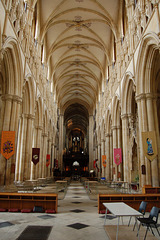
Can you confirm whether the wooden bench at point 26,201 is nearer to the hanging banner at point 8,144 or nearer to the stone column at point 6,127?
the hanging banner at point 8,144

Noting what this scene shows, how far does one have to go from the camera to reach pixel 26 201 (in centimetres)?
713

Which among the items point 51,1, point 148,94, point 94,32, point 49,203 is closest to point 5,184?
point 49,203

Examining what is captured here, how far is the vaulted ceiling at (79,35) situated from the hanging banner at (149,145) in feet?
38.7

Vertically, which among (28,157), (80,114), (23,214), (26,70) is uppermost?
(80,114)

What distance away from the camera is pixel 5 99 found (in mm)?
11320

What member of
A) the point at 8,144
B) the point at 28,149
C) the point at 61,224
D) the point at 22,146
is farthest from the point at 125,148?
the point at 61,224

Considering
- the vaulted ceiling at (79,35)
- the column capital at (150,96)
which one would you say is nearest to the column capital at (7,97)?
the column capital at (150,96)

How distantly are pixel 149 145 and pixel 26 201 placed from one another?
18.1 feet

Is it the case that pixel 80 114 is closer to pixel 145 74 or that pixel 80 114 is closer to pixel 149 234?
pixel 145 74

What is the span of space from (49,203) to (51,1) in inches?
637

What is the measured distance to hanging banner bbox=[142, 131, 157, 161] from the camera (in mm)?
8617

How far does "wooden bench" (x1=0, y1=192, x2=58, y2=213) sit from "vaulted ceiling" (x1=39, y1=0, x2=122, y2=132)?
1473 centimetres

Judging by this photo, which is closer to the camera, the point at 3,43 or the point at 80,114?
the point at 3,43

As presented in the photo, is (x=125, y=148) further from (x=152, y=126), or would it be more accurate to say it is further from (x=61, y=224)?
(x=61, y=224)
